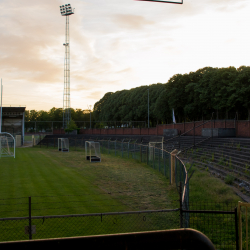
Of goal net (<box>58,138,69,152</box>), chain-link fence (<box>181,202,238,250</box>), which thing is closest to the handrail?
chain-link fence (<box>181,202,238,250</box>)

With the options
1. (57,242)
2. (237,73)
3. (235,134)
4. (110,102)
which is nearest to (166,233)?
(57,242)

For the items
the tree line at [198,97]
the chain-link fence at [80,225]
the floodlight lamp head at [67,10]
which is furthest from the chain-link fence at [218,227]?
the floodlight lamp head at [67,10]

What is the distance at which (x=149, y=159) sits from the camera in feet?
79.2

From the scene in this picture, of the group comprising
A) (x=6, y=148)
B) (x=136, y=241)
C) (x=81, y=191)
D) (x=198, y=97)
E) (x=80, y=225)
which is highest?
(x=198, y=97)

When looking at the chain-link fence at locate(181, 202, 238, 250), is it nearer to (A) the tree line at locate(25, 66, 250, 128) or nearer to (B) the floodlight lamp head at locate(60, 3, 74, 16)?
(A) the tree line at locate(25, 66, 250, 128)

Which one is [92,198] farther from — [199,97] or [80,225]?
[199,97]

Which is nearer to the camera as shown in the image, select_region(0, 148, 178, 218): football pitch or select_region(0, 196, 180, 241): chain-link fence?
select_region(0, 196, 180, 241): chain-link fence

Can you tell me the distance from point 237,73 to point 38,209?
38.5 m

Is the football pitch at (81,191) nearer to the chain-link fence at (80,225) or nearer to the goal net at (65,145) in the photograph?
the chain-link fence at (80,225)

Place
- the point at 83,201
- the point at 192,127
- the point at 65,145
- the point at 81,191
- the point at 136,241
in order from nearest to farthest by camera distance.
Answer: the point at 136,241 → the point at 83,201 → the point at 81,191 → the point at 192,127 → the point at 65,145

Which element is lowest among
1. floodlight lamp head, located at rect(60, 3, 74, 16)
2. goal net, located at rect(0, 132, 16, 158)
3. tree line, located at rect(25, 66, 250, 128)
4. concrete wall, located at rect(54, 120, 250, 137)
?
goal net, located at rect(0, 132, 16, 158)

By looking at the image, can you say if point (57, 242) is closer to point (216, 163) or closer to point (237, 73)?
point (216, 163)

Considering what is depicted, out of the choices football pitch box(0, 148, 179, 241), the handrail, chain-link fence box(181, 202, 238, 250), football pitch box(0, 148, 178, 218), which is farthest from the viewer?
football pitch box(0, 148, 178, 218)

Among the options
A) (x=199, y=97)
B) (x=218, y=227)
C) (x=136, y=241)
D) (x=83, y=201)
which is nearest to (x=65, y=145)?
(x=199, y=97)
